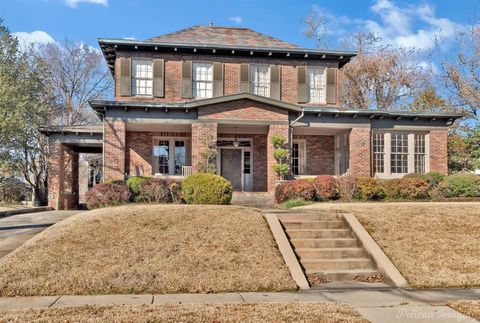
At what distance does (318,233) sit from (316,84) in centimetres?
1404

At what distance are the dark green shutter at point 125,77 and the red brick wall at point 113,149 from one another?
2809 mm

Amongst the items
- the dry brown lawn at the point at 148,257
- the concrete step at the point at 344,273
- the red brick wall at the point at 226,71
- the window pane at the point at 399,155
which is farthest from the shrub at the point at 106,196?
the window pane at the point at 399,155

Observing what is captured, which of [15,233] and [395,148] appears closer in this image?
[15,233]

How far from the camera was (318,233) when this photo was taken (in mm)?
10133

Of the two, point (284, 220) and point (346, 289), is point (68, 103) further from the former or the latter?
point (346, 289)

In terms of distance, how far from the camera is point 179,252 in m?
8.65

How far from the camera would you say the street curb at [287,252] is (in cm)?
787

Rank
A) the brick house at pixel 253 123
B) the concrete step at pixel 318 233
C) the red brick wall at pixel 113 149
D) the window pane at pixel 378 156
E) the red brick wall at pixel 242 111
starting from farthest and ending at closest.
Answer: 1. the window pane at pixel 378 156
2. the brick house at pixel 253 123
3. the red brick wall at pixel 242 111
4. the red brick wall at pixel 113 149
5. the concrete step at pixel 318 233

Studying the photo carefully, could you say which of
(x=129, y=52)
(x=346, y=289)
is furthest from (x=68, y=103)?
(x=346, y=289)

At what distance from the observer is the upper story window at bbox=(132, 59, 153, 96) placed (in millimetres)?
21703

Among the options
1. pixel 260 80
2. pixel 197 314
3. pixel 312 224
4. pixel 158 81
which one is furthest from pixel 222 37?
pixel 197 314

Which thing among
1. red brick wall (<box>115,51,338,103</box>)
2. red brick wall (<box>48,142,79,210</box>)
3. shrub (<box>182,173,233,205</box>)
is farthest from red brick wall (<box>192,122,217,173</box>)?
red brick wall (<box>48,142,79,210</box>)

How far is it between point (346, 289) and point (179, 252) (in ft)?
10.5

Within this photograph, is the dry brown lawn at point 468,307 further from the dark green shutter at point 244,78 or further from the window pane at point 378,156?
the dark green shutter at point 244,78
